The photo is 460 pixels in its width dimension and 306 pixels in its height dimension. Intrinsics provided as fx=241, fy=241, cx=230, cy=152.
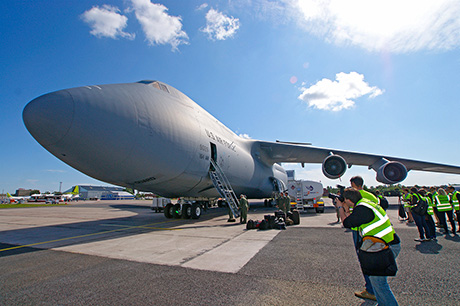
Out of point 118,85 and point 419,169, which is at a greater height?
point 118,85

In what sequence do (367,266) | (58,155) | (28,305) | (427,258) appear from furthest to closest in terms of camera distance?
(58,155) < (427,258) < (28,305) < (367,266)

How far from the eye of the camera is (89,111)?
247 inches

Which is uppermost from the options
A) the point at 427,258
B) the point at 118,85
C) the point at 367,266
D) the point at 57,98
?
the point at 118,85

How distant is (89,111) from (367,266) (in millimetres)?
6708

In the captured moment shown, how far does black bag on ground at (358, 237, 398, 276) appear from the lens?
2.33 meters

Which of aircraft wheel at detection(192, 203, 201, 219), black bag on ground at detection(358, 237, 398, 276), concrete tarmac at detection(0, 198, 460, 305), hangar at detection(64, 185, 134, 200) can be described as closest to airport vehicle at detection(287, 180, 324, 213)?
aircraft wheel at detection(192, 203, 201, 219)

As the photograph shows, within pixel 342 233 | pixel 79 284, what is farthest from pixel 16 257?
pixel 342 233

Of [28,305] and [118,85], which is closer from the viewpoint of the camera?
[28,305]

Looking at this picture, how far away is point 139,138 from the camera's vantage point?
7.11 m

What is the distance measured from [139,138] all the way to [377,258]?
6.44m

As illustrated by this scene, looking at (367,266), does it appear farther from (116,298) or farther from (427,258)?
(427,258)

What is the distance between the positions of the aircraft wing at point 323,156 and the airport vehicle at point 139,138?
530 centimetres

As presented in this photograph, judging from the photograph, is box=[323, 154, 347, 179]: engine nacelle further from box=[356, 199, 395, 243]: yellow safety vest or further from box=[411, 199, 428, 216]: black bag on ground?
box=[356, 199, 395, 243]: yellow safety vest

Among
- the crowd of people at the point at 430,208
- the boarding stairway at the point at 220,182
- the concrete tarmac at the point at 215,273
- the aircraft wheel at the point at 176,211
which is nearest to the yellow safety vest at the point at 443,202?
the crowd of people at the point at 430,208
